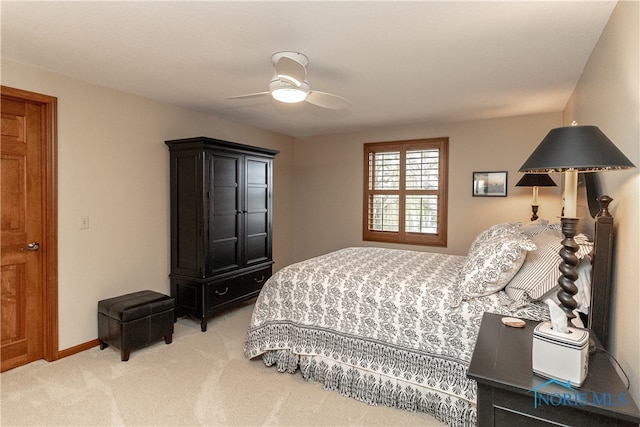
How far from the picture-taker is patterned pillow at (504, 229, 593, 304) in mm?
2082

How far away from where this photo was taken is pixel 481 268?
7.16 feet

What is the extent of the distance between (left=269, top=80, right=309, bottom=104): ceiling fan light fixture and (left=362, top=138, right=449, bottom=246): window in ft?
9.24

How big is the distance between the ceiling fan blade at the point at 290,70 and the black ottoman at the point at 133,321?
234 centimetres

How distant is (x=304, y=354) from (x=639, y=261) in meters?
2.09

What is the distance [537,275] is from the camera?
6.92 ft

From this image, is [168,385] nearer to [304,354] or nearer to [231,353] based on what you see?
[231,353]

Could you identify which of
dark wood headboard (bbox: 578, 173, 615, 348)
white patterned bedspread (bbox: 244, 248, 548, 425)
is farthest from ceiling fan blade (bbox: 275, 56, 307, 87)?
dark wood headboard (bbox: 578, 173, 615, 348)

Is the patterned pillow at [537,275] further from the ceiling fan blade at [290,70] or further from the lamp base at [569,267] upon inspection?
the ceiling fan blade at [290,70]

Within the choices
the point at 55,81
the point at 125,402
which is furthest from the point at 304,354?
the point at 55,81

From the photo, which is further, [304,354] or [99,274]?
[99,274]

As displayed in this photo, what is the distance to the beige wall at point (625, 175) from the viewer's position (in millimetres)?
1444

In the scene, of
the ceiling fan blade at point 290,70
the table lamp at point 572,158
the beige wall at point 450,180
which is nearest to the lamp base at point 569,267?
the table lamp at point 572,158

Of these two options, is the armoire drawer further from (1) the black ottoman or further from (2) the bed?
(2) the bed

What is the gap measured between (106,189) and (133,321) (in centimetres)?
129
